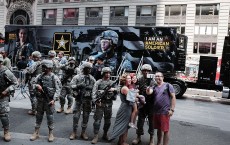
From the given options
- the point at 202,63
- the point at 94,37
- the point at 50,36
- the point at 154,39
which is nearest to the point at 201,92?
the point at 202,63

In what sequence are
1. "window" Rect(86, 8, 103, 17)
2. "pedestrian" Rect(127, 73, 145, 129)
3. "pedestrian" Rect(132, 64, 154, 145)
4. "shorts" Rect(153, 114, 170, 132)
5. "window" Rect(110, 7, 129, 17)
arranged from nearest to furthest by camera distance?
"shorts" Rect(153, 114, 170, 132), "pedestrian" Rect(127, 73, 145, 129), "pedestrian" Rect(132, 64, 154, 145), "window" Rect(110, 7, 129, 17), "window" Rect(86, 8, 103, 17)

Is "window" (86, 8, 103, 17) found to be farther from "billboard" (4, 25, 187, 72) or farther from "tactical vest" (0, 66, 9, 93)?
"tactical vest" (0, 66, 9, 93)

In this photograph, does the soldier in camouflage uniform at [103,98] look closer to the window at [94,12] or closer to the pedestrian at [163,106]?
the pedestrian at [163,106]

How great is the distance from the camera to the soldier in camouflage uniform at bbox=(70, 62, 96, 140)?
7.64 meters

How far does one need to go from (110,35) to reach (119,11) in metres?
26.4

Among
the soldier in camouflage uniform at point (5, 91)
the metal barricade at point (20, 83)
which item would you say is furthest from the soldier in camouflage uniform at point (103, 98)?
the metal barricade at point (20, 83)

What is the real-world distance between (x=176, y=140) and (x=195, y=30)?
32011mm

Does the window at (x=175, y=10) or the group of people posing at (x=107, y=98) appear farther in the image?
the window at (x=175, y=10)

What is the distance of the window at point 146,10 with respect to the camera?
133 ft

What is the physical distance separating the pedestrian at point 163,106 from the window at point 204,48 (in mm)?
32491

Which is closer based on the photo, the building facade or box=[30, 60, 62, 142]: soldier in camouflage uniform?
box=[30, 60, 62, 142]: soldier in camouflage uniform

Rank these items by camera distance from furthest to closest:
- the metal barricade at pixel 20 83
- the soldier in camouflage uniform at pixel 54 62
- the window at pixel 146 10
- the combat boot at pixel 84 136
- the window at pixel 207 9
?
the window at pixel 146 10, the window at pixel 207 9, the metal barricade at pixel 20 83, the soldier in camouflage uniform at pixel 54 62, the combat boot at pixel 84 136

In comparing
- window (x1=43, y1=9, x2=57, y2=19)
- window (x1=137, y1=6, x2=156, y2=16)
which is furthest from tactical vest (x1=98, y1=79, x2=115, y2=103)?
window (x1=43, y1=9, x2=57, y2=19)

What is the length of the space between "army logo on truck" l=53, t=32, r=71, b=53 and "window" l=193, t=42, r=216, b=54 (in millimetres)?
24400
